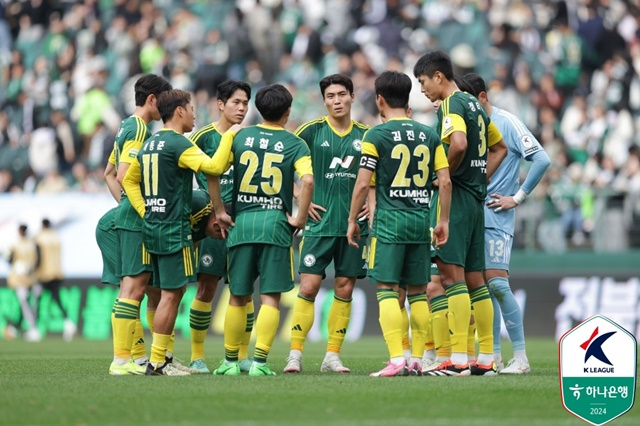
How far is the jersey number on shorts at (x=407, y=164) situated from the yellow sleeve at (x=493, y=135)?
105cm

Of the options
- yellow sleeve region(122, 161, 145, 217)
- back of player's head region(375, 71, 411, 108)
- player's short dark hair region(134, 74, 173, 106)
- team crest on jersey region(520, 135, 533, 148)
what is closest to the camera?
back of player's head region(375, 71, 411, 108)

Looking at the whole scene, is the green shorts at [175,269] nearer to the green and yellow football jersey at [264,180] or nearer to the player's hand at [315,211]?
the green and yellow football jersey at [264,180]

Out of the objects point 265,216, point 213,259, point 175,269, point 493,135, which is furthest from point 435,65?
point 175,269

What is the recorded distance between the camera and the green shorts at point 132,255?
34.5 ft

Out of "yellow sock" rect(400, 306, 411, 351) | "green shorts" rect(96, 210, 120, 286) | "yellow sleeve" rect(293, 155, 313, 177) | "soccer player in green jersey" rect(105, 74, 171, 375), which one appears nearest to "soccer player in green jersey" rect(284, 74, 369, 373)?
"yellow sock" rect(400, 306, 411, 351)

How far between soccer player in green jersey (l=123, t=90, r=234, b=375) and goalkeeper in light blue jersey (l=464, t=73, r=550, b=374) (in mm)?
2728

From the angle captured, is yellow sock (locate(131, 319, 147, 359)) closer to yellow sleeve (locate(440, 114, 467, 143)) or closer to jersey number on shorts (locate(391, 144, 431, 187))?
jersey number on shorts (locate(391, 144, 431, 187))

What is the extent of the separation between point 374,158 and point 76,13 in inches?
782

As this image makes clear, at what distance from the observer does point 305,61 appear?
25422mm

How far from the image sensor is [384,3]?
26.4 m

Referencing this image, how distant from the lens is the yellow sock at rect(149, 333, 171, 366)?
1034 cm

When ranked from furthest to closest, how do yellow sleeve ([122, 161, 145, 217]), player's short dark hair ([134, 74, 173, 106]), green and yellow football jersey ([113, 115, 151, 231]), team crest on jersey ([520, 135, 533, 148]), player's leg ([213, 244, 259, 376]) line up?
team crest on jersey ([520, 135, 533, 148]) < player's short dark hair ([134, 74, 173, 106]) < green and yellow football jersey ([113, 115, 151, 231]) < yellow sleeve ([122, 161, 145, 217]) < player's leg ([213, 244, 259, 376])

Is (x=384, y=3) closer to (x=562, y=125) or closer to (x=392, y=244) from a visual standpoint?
(x=562, y=125)

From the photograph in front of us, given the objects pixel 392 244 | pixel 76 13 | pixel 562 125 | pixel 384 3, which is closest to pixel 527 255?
pixel 562 125
